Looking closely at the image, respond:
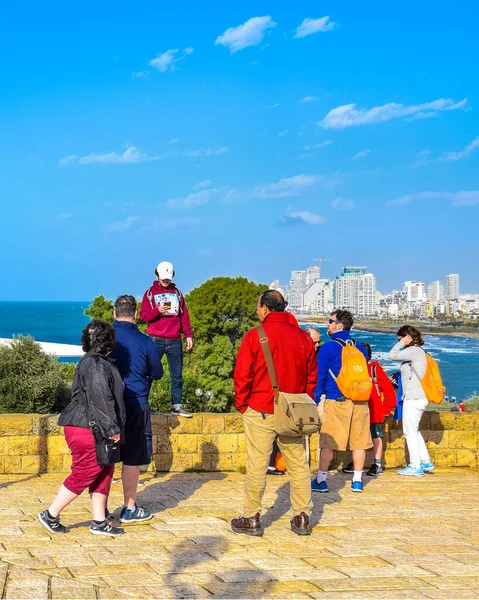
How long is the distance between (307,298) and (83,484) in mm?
175756

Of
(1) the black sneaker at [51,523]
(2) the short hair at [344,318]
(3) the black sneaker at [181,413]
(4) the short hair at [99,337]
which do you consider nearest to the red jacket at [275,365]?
(4) the short hair at [99,337]

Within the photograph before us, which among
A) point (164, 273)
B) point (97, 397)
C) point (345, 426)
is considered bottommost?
point (345, 426)

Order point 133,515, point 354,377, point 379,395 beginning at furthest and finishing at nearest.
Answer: point 379,395 < point 354,377 < point 133,515

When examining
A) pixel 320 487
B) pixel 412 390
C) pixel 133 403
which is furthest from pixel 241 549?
pixel 412 390

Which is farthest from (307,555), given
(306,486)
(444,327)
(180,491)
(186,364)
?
(444,327)

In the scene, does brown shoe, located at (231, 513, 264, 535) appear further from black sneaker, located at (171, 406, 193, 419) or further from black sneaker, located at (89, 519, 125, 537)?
black sneaker, located at (171, 406, 193, 419)

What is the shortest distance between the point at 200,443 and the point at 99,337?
3326 millimetres

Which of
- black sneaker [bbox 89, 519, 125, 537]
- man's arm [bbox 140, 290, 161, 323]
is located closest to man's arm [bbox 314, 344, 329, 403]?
man's arm [bbox 140, 290, 161, 323]

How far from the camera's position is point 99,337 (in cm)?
532

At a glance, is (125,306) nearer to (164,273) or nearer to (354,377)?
(164,273)

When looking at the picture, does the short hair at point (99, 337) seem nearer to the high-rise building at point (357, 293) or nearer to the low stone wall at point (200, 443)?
the low stone wall at point (200, 443)

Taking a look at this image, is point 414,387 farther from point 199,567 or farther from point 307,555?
point 199,567

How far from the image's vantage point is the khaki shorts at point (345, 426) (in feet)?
24.2

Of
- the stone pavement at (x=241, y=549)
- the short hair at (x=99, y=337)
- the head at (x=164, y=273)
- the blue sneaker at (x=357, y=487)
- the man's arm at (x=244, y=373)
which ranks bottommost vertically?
the blue sneaker at (x=357, y=487)
